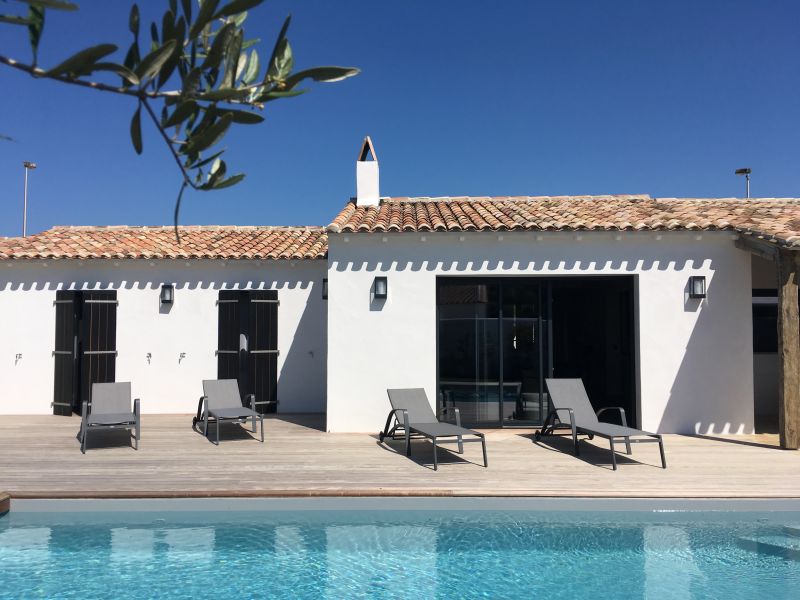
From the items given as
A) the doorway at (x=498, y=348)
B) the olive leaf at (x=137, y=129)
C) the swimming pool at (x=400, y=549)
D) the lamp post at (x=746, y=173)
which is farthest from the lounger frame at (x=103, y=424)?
the lamp post at (x=746, y=173)

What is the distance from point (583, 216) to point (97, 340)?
33.8 feet

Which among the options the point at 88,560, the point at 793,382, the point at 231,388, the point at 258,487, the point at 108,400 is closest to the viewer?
the point at 88,560

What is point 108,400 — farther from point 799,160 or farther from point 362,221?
point 799,160

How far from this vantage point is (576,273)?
388 inches

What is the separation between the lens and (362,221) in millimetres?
10484

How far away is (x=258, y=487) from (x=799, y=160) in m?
18.6

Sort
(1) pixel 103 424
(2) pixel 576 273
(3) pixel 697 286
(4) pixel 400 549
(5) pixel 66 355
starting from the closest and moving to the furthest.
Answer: (4) pixel 400 549, (1) pixel 103 424, (3) pixel 697 286, (2) pixel 576 273, (5) pixel 66 355

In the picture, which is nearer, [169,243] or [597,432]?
[597,432]

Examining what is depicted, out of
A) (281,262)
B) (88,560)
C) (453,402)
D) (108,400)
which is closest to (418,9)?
(281,262)

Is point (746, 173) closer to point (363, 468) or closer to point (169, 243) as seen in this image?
point (169, 243)

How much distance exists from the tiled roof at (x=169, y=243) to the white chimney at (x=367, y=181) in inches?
57.1

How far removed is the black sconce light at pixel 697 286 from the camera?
967cm

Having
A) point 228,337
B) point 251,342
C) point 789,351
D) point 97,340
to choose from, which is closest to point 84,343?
point 97,340

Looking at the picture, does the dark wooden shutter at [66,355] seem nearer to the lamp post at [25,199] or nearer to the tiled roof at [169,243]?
the tiled roof at [169,243]
